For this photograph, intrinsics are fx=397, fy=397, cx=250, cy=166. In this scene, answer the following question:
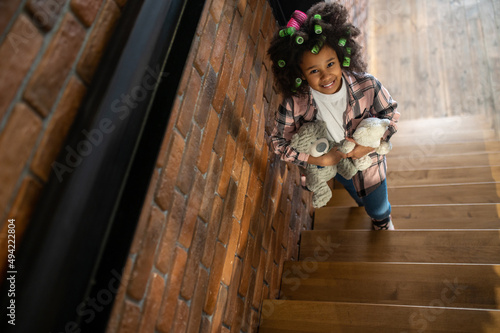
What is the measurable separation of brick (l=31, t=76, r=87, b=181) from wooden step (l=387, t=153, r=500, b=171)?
2.50 metres

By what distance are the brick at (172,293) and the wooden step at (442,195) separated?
1660 millimetres

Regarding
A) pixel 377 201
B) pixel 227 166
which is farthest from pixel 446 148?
pixel 227 166

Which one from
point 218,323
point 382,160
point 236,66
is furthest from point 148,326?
point 382,160

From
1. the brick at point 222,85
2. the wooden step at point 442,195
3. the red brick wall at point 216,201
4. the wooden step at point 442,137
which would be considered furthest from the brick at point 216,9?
the wooden step at point 442,137

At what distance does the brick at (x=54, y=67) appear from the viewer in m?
0.69

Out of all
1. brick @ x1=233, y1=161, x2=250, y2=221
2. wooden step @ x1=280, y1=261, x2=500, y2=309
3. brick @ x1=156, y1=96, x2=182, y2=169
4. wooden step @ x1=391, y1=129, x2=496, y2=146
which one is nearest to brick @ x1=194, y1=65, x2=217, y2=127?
brick @ x1=156, y1=96, x2=182, y2=169

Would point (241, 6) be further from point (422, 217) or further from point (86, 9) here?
point (422, 217)

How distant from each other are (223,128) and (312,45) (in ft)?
1.53

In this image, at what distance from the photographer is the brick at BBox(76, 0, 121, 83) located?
79 centimetres

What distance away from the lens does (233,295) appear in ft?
4.73

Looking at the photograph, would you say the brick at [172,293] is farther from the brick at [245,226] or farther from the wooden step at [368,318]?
the wooden step at [368,318]

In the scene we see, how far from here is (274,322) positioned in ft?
5.37

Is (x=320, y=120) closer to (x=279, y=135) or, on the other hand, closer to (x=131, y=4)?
(x=279, y=135)

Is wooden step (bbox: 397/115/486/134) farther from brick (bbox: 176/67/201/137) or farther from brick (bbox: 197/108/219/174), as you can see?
brick (bbox: 176/67/201/137)
